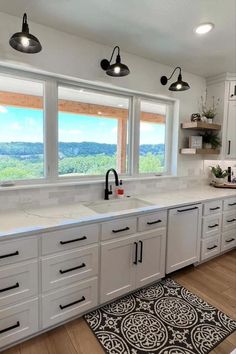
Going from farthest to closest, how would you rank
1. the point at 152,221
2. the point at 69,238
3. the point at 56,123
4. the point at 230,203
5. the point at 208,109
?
the point at 208,109 < the point at 230,203 < the point at 56,123 < the point at 152,221 < the point at 69,238

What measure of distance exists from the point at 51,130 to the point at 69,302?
159 centimetres

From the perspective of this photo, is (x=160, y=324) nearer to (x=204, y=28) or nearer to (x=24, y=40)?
(x=24, y=40)

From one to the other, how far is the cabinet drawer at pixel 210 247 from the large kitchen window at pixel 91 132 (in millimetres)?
1366

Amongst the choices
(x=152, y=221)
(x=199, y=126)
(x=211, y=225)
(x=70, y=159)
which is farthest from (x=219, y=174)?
(x=70, y=159)

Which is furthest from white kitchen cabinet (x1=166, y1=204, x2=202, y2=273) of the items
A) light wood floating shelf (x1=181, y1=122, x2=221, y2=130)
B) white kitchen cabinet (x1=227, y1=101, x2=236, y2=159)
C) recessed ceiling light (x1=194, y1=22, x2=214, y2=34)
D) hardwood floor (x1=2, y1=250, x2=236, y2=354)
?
recessed ceiling light (x1=194, y1=22, x2=214, y2=34)

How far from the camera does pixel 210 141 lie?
133 inches

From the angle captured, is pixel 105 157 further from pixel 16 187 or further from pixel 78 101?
pixel 16 187

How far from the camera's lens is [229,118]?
335 centimetres

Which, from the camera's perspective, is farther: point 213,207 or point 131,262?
point 213,207

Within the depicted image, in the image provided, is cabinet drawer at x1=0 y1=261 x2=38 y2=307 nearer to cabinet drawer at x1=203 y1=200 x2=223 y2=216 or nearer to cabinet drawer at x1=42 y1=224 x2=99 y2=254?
cabinet drawer at x1=42 y1=224 x2=99 y2=254

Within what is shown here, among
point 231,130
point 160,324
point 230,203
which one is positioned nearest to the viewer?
point 160,324

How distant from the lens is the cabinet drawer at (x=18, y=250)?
1464 millimetres

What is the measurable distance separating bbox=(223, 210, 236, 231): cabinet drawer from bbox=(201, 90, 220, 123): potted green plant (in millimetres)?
1367

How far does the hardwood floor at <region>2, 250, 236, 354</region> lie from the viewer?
1598 millimetres
